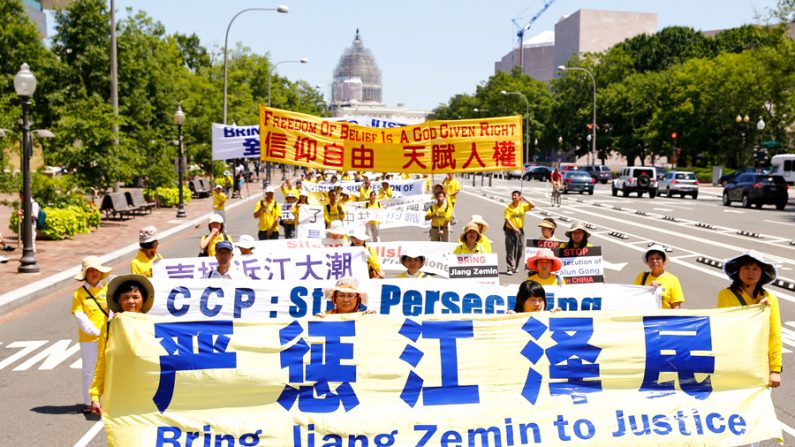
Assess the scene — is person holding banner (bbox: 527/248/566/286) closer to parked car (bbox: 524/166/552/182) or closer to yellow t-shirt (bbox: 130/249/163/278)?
yellow t-shirt (bbox: 130/249/163/278)

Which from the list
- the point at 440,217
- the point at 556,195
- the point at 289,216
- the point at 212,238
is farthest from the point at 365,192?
the point at 556,195

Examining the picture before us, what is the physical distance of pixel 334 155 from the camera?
1527 centimetres

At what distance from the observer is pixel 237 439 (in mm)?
5652

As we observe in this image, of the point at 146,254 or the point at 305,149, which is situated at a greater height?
the point at 305,149

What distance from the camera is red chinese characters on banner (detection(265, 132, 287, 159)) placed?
15.2 m

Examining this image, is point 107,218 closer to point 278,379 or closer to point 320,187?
point 320,187

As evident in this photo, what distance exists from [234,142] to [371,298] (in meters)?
12.5

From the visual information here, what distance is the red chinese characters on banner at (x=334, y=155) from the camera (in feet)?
49.9

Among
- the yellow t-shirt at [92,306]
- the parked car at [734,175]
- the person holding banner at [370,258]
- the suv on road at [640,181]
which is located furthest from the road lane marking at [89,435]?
the suv on road at [640,181]

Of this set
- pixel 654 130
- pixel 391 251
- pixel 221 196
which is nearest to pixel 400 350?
pixel 391 251

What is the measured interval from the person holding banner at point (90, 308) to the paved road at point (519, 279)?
24.9 inches

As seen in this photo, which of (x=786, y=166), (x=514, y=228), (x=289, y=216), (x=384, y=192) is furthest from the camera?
(x=786, y=166)

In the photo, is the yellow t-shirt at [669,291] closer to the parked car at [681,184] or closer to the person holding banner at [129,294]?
the person holding banner at [129,294]

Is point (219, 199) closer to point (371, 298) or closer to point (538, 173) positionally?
point (371, 298)
